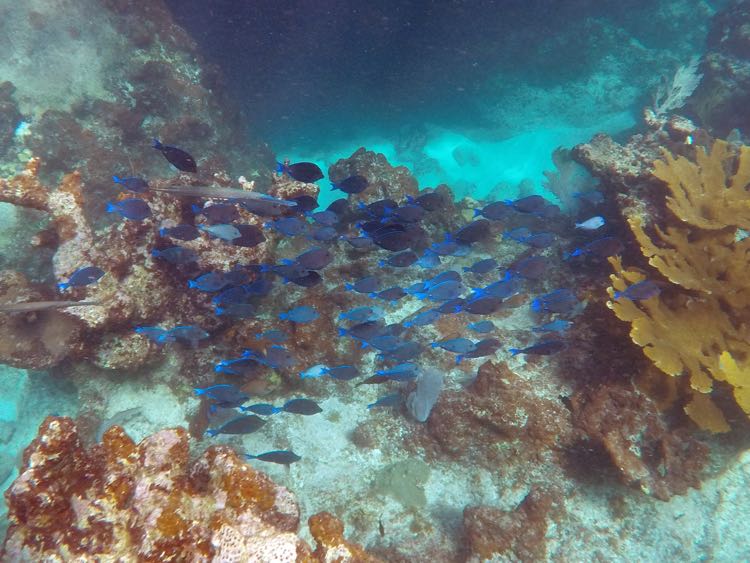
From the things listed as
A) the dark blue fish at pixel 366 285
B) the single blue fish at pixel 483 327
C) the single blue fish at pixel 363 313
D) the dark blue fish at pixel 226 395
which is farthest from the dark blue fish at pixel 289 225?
the single blue fish at pixel 483 327

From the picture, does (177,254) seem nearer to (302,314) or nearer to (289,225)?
(289,225)

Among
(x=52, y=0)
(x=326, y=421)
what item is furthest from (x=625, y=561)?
(x=52, y=0)

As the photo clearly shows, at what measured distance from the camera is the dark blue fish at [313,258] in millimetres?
5348

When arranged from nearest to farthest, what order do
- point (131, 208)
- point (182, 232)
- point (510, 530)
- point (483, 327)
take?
point (510, 530) → point (131, 208) → point (182, 232) → point (483, 327)

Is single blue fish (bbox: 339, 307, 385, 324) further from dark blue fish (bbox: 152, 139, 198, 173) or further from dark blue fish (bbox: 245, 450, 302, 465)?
dark blue fish (bbox: 152, 139, 198, 173)

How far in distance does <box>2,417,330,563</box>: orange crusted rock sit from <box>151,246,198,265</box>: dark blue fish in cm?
264

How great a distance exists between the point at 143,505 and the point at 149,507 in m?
0.06

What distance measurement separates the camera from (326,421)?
5.57m

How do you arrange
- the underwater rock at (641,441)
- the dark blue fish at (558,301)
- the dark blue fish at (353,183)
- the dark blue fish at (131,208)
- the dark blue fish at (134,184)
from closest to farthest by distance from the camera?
the underwater rock at (641,441) → the dark blue fish at (131,208) → the dark blue fish at (558,301) → the dark blue fish at (134,184) → the dark blue fish at (353,183)

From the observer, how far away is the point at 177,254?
213 inches

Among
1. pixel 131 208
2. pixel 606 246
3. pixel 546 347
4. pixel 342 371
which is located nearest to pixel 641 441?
pixel 546 347

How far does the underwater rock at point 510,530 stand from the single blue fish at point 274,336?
3.03 metres

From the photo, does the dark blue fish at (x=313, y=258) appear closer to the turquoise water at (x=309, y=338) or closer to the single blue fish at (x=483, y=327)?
the turquoise water at (x=309, y=338)

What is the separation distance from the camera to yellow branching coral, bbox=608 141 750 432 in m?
4.37
